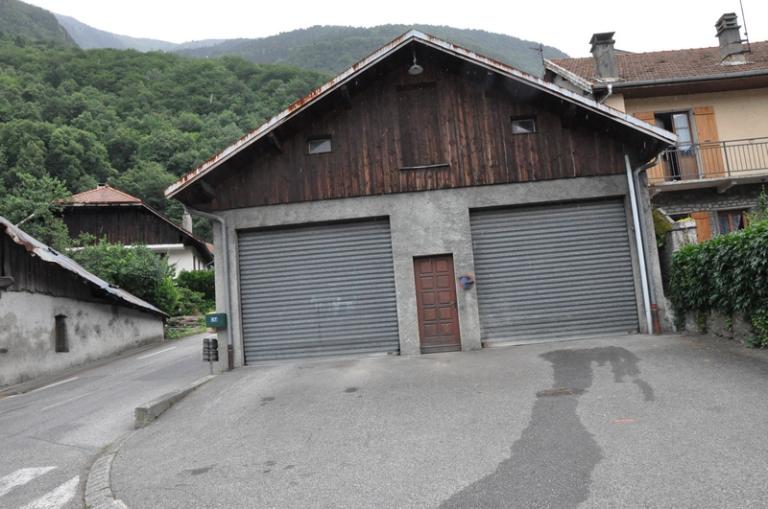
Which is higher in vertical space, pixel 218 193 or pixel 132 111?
pixel 132 111

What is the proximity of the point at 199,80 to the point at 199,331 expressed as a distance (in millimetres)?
47420

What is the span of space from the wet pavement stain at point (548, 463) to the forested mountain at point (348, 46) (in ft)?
243

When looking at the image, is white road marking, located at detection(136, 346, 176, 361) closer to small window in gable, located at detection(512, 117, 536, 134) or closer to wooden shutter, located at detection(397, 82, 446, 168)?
wooden shutter, located at detection(397, 82, 446, 168)

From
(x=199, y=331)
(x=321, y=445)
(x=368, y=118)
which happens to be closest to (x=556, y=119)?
(x=368, y=118)

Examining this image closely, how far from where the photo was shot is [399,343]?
36.6 ft

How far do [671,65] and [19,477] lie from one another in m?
20.2

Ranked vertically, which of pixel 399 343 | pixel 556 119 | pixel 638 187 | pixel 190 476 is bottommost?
pixel 190 476

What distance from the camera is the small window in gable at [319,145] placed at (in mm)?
11602

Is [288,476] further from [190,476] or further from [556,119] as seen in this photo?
[556,119]

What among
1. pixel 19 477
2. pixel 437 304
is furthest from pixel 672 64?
pixel 19 477

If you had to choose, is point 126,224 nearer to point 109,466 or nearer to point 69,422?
point 69,422

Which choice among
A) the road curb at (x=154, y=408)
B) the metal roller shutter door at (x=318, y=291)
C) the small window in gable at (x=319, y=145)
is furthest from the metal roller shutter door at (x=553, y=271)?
the road curb at (x=154, y=408)

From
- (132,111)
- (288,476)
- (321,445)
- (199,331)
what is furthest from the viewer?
(132,111)

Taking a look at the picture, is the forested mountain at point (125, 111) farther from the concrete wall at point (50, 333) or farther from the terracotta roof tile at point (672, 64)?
the terracotta roof tile at point (672, 64)
